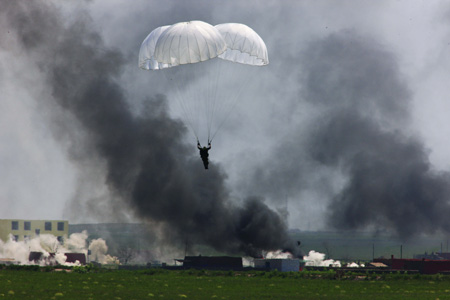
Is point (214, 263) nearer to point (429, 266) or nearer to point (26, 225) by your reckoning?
point (429, 266)

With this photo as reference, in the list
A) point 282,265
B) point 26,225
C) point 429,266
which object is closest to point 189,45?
point 282,265

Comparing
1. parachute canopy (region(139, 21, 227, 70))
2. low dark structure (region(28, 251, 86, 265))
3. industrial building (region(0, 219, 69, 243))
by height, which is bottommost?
low dark structure (region(28, 251, 86, 265))

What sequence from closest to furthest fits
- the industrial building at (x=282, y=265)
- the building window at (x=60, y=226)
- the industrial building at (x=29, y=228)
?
1. the industrial building at (x=282, y=265)
2. the industrial building at (x=29, y=228)
3. the building window at (x=60, y=226)

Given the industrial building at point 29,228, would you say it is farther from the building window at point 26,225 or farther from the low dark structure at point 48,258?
the low dark structure at point 48,258

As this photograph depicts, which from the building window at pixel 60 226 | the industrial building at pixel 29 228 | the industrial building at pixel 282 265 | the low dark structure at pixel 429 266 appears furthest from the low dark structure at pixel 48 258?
the low dark structure at pixel 429 266

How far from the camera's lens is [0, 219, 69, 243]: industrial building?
181 metres

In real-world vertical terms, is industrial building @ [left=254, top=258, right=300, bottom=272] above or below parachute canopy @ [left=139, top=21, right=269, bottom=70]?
below

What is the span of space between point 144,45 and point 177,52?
6.26 m

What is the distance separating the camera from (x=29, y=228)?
190m

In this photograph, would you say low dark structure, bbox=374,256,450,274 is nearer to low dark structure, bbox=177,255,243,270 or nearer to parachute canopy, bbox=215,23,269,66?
low dark structure, bbox=177,255,243,270

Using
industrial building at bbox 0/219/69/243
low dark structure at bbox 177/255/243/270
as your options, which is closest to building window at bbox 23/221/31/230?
industrial building at bbox 0/219/69/243

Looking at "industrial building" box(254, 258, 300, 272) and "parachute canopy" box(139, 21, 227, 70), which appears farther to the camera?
"industrial building" box(254, 258, 300, 272)

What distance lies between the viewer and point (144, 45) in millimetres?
74125

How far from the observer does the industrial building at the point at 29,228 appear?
7116 inches
